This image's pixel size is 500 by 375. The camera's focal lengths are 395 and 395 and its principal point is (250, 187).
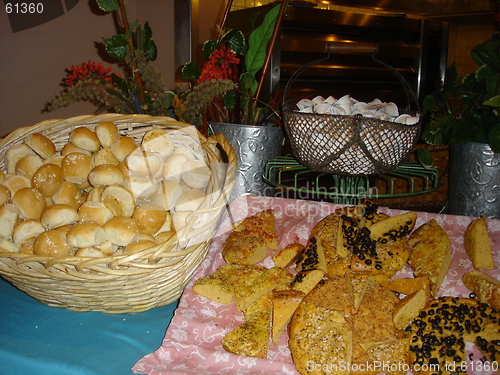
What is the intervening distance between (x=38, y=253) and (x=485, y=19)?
4.97 metres

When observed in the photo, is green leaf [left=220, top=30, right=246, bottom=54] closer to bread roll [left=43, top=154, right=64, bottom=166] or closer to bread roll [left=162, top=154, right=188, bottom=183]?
bread roll [left=162, top=154, right=188, bottom=183]

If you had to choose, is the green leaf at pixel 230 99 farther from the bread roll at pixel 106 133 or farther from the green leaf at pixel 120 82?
the bread roll at pixel 106 133

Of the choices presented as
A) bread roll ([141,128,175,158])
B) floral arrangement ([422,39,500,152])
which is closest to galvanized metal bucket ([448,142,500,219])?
floral arrangement ([422,39,500,152])

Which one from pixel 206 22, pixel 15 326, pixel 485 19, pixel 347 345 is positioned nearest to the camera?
pixel 347 345

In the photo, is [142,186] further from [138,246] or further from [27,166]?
[27,166]

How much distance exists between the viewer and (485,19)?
4281mm

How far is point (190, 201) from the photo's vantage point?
3.24ft

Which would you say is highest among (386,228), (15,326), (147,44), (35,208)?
(147,44)

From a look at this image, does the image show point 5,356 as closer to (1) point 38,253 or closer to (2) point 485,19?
(1) point 38,253

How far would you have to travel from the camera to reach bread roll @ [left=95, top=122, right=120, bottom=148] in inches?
43.1

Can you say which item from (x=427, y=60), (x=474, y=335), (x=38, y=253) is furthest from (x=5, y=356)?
(x=427, y=60)

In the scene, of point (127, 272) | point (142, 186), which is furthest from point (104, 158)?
point (127, 272)

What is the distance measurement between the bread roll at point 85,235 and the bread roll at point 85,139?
0.31 m

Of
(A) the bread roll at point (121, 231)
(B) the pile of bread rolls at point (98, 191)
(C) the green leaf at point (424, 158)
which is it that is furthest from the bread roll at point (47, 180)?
(C) the green leaf at point (424, 158)
